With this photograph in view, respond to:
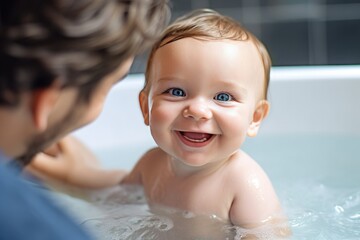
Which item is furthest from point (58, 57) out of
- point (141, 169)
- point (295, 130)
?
point (295, 130)

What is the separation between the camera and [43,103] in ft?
2.12

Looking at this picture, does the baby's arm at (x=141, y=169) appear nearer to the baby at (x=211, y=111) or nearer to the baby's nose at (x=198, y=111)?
the baby at (x=211, y=111)

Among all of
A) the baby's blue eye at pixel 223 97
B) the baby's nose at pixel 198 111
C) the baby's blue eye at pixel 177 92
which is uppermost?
the baby's blue eye at pixel 177 92

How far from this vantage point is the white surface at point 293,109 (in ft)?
5.58

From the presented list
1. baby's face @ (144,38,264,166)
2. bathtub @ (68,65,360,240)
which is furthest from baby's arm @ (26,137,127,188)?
baby's face @ (144,38,264,166)

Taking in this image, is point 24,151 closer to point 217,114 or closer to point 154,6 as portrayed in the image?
point 154,6

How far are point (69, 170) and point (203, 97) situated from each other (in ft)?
1.47

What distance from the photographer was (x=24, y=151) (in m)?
0.71

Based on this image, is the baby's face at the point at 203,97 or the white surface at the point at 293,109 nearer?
the baby's face at the point at 203,97

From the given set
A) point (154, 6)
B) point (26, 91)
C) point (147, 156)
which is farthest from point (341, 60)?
point (26, 91)

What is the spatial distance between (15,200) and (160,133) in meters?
0.56

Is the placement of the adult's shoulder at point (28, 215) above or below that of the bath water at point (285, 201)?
above

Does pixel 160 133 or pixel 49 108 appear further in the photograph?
pixel 160 133

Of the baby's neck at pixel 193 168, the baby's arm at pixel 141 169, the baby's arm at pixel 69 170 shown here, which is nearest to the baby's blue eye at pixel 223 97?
the baby's neck at pixel 193 168
